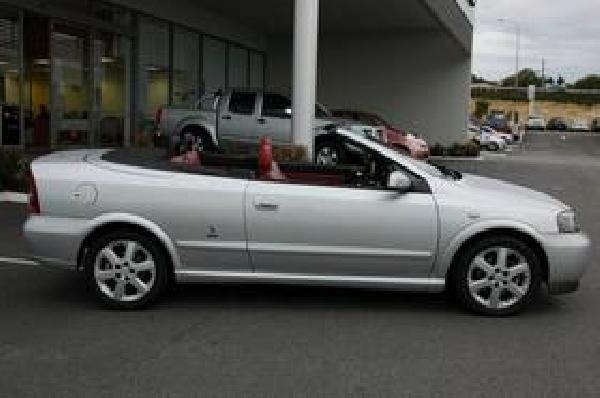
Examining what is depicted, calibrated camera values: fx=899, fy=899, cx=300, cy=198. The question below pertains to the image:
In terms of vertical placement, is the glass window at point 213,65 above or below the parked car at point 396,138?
above

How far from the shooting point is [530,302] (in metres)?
7.16

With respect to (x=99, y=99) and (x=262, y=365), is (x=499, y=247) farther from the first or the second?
(x=99, y=99)

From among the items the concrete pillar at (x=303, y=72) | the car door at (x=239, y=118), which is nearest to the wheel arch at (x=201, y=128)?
the car door at (x=239, y=118)

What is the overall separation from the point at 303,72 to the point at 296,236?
797cm

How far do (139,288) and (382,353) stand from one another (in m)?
2.08

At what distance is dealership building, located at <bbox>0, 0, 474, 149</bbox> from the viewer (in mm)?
19312

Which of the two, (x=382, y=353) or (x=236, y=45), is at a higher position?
(x=236, y=45)

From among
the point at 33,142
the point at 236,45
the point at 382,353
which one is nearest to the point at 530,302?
the point at 382,353

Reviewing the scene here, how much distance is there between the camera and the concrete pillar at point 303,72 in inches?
570

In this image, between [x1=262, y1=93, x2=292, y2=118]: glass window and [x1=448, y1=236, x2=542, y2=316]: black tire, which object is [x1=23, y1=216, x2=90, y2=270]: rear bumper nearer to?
[x1=448, y1=236, x2=542, y2=316]: black tire

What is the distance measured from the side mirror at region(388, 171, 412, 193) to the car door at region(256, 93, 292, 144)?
12.6m

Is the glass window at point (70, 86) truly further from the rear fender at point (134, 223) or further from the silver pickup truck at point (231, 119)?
the rear fender at point (134, 223)

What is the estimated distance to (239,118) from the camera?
20.1 meters

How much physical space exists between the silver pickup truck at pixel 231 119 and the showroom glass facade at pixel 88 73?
234 centimetres
